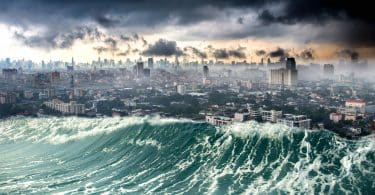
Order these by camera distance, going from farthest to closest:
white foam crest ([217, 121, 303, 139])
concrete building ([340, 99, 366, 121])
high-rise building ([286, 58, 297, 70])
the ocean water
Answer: high-rise building ([286, 58, 297, 70]) → concrete building ([340, 99, 366, 121]) → white foam crest ([217, 121, 303, 139]) → the ocean water

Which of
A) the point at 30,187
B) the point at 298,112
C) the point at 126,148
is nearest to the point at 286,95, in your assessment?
the point at 298,112

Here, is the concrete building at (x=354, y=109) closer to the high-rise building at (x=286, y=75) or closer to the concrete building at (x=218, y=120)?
the concrete building at (x=218, y=120)

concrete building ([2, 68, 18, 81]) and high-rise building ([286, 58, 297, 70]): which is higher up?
high-rise building ([286, 58, 297, 70])

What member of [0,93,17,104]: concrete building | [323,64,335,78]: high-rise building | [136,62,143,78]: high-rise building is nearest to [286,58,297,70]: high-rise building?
[323,64,335,78]: high-rise building

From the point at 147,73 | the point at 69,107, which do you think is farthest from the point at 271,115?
the point at 147,73

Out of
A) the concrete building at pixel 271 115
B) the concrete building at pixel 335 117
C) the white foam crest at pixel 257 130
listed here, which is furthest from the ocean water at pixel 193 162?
the concrete building at pixel 271 115

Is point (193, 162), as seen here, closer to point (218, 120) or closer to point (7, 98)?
point (218, 120)

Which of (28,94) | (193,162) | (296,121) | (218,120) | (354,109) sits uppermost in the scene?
(28,94)

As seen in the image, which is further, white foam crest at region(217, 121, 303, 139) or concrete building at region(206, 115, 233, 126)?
concrete building at region(206, 115, 233, 126)

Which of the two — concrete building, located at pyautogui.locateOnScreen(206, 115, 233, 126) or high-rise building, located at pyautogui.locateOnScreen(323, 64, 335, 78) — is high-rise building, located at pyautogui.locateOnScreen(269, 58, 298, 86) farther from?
concrete building, located at pyautogui.locateOnScreen(206, 115, 233, 126)

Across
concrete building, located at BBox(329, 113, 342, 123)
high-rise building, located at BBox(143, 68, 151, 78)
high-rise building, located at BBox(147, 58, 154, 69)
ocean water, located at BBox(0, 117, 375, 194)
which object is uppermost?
high-rise building, located at BBox(147, 58, 154, 69)
